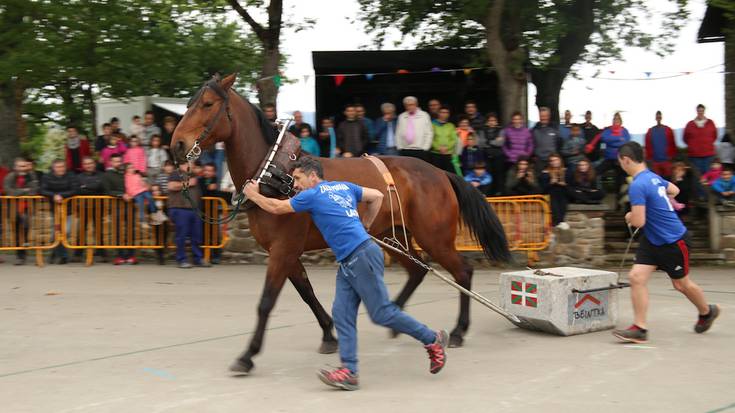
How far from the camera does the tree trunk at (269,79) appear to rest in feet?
47.2

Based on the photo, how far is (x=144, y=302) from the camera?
9023mm

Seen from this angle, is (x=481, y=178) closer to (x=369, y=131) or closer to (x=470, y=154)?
(x=470, y=154)

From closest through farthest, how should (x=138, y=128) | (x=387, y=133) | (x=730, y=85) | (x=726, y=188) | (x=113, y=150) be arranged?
(x=726, y=188) → (x=387, y=133) → (x=113, y=150) → (x=138, y=128) → (x=730, y=85)

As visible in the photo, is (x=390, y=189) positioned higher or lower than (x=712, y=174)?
lower

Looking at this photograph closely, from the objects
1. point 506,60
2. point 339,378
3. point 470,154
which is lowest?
point 339,378

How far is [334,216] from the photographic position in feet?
17.8

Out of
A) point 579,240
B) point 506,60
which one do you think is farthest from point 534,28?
point 579,240

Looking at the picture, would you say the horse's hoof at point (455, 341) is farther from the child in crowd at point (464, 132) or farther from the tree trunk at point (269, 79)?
the tree trunk at point (269, 79)

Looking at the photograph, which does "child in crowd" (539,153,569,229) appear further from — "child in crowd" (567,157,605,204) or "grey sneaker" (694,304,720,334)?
"grey sneaker" (694,304,720,334)

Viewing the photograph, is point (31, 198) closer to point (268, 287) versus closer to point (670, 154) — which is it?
point (268, 287)

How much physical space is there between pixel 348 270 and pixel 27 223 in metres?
8.48

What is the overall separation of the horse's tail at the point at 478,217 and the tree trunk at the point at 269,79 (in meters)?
7.53

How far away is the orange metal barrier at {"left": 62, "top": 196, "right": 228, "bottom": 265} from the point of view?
1216 centimetres

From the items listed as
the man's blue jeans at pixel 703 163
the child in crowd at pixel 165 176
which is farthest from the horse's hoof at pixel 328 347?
the man's blue jeans at pixel 703 163
